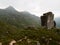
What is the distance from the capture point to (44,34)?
6888 centimetres

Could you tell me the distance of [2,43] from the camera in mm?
53719

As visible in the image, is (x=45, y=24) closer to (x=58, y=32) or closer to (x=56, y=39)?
(x=58, y=32)

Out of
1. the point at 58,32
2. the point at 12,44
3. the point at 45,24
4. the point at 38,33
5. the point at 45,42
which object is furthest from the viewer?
the point at 45,24

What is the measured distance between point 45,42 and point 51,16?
48.0 m

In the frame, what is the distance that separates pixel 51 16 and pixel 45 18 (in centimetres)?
431

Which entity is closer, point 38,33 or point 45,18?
point 38,33

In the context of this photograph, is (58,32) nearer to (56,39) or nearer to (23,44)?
(56,39)

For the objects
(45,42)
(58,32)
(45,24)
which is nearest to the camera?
(45,42)

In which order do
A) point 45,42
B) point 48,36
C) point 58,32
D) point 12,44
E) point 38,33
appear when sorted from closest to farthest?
point 12,44 < point 45,42 < point 48,36 < point 38,33 < point 58,32

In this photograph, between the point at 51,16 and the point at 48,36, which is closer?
the point at 48,36

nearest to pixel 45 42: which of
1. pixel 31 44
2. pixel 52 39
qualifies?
pixel 52 39

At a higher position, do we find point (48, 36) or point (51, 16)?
point (51, 16)

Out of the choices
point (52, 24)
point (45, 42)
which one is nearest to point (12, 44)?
point (45, 42)

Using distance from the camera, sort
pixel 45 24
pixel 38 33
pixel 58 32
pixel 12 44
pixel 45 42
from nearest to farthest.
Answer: pixel 12 44
pixel 45 42
pixel 38 33
pixel 58 32
pixel 45 24
